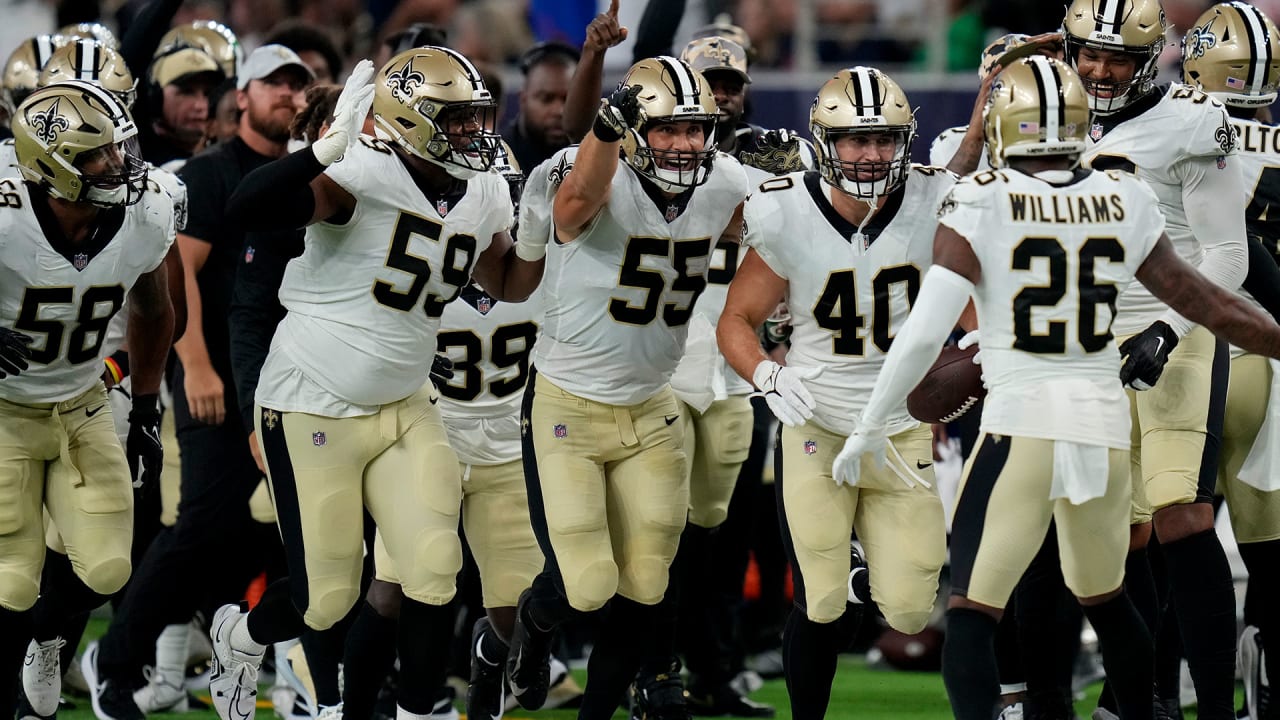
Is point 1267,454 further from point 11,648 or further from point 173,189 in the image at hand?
point 11,648

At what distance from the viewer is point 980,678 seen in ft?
13.9

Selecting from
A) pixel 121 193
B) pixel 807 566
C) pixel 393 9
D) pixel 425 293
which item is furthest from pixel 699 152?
pixel 393 9

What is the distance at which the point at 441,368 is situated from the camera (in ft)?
17.8

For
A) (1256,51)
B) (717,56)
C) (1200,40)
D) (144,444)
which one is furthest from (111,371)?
(1256,51)

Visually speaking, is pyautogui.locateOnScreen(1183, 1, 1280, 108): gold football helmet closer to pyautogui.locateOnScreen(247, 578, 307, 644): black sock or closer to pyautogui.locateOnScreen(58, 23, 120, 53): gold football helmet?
pyautogui.locateOnScreen(247, 578, 307, 644): black sock

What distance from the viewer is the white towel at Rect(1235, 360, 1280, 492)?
5176 mm

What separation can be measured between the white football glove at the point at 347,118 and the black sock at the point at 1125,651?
220cm

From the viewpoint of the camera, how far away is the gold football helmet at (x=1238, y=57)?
538 cm

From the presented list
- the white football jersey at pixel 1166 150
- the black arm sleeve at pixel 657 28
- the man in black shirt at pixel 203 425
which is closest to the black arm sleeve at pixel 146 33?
the man in black shirt at pixel 203 425

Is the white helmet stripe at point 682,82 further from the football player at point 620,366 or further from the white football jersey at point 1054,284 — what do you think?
the white football jersey at point 1054,284

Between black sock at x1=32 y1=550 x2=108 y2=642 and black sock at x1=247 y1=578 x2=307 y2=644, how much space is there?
433 mm

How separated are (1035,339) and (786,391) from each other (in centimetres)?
75

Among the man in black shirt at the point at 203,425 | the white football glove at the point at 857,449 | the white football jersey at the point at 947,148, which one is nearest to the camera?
the white football glove at the point at 857,449

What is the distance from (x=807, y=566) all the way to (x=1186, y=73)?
6.43 ft
